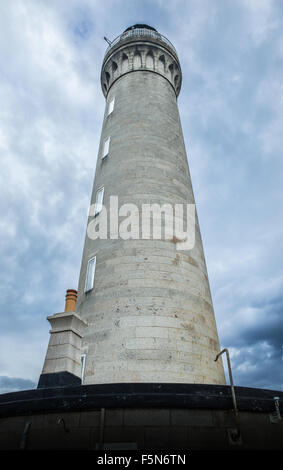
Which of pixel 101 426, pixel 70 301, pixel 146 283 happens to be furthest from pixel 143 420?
pixel 146 283

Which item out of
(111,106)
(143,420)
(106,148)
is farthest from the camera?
(111,106)

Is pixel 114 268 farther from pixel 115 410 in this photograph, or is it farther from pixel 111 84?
pixel 111 84

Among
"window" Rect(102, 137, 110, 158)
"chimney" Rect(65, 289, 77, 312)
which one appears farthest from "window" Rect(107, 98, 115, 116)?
"chimney" Rect(65, 289, 77, 312)

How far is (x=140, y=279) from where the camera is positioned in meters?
12.7

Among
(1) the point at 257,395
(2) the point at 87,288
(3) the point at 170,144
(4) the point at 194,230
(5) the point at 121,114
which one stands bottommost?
(1) the point at 257,395

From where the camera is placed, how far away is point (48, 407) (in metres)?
7.84

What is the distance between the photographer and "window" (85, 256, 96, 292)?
13857mm

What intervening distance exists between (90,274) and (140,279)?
2.71m

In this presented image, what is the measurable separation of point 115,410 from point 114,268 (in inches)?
254

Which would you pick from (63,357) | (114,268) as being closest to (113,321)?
(114,268)

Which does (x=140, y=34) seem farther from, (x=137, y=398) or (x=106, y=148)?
(x=137, y=398)

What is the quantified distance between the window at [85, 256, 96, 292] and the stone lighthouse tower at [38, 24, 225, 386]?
67 millimetres

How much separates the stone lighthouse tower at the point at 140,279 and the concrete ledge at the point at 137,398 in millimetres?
946

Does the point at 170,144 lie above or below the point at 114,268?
above
